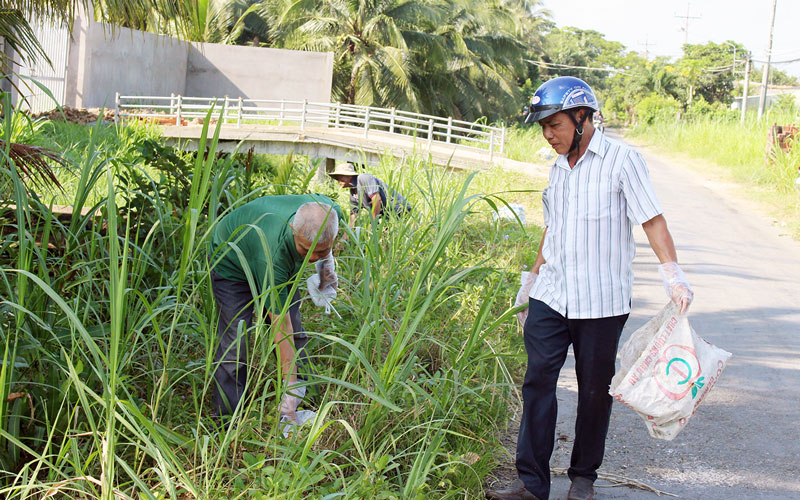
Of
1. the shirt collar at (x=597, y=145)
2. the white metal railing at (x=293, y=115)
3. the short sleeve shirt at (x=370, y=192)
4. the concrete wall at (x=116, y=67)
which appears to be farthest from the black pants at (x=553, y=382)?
the concrete wall at (x=116, y=67)

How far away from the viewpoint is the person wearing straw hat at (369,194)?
240 inches

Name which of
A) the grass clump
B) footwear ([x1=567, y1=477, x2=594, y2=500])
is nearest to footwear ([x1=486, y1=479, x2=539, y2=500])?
footwear ([x1=567, y1=477, x2=594, y2=500])

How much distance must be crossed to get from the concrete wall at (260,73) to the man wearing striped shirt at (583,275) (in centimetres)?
2768

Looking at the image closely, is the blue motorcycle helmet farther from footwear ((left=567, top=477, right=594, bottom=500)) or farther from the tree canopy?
the tree canopy

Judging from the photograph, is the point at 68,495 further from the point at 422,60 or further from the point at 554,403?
the point at 422,60

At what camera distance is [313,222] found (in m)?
3.34

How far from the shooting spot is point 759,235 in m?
12.3

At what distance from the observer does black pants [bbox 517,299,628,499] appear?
3.38 meters

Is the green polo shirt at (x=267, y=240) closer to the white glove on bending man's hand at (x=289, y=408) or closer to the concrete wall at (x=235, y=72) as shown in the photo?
the white glove on bending man's hand at (x=289, y=408)

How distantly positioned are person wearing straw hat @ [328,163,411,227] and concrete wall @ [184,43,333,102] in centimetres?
2338

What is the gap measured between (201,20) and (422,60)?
28.4 m

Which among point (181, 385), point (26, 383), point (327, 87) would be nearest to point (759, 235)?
point (181, 385)

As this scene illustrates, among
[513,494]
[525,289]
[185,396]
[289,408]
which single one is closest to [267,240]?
[289,408]

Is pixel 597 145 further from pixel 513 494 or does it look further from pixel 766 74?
pixel 766 74
